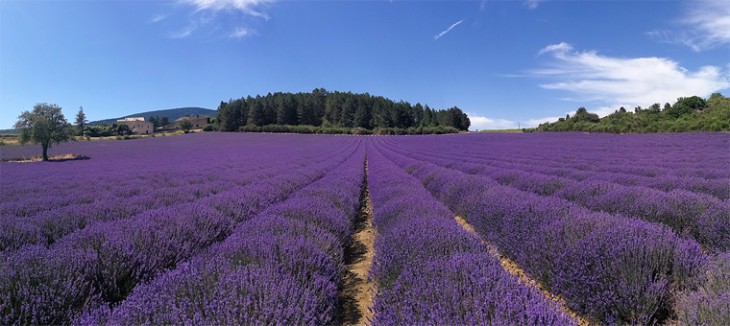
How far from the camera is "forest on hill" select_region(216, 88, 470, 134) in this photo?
66.4 m

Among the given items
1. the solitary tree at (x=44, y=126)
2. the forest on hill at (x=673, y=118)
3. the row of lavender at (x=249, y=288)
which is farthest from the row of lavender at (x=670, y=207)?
the solitary tree at (x=44, y=126)

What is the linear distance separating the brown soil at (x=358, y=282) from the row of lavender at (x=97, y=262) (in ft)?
5.28

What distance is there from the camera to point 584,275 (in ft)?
8.73

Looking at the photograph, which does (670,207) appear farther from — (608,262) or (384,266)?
(384,266)

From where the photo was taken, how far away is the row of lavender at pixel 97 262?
222cm

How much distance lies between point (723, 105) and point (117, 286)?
49320 millimetres

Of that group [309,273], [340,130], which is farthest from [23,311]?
[340,130]

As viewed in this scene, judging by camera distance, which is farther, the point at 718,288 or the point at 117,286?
the point at 117,286

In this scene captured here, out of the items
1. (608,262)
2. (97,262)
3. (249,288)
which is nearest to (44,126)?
(97,262)

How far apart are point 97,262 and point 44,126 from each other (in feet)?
101

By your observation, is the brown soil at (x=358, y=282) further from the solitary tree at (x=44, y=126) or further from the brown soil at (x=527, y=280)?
the solitary tree at (x=44, y=126)

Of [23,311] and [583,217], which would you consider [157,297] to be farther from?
[583,217]

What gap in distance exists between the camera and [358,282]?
374 cm

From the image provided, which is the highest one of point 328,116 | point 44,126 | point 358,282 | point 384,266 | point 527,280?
point 328,116
